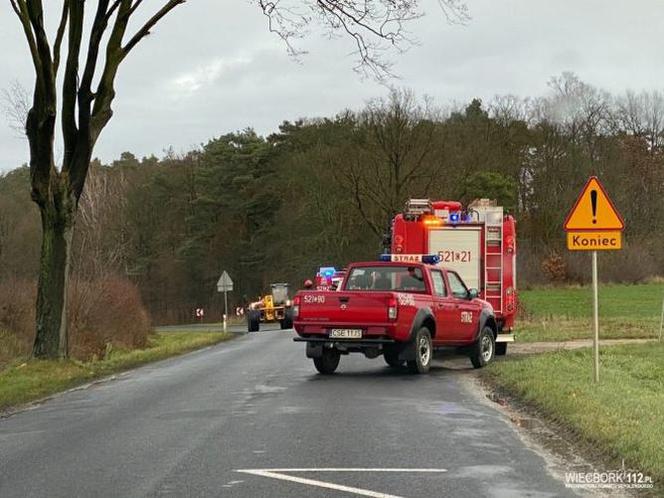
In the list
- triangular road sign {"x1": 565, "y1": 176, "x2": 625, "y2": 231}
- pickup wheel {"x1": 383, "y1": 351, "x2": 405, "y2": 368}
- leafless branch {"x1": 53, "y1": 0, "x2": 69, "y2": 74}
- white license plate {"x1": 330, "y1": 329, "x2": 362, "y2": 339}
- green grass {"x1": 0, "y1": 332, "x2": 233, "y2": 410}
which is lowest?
green grass {"x1": 0, "y1": 332, "x2": 233, "y2": 410}

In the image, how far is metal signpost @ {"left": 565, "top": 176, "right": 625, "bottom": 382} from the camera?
11695 millimetres

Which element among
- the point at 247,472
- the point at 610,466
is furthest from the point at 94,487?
the point at 610,466

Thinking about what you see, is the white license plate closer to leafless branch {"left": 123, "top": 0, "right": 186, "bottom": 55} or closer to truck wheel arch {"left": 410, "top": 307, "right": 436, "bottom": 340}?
truck wheel arch {"left": 410, "top": 307, "right": 436, "bottom": 340}

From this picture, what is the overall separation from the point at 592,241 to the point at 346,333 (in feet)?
14.6

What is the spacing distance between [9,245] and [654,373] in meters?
61.1

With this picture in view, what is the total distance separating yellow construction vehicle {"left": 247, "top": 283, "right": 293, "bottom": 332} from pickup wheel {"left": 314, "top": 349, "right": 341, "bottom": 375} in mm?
28015

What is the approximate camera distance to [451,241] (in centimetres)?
2008

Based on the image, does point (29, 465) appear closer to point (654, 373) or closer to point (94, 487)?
point (94, 487)

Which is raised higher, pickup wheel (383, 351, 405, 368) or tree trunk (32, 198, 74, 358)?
tree trunk (32, 198, 74, 358)

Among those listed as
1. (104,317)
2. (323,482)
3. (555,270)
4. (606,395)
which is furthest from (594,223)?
(555,270)

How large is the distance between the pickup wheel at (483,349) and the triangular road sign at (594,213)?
5025 mm

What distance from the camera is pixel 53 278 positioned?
18.2 m

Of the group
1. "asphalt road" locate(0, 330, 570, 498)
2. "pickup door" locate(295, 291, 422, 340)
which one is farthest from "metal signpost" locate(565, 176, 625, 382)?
"pickup door" locate(295, 291, 422, 340)

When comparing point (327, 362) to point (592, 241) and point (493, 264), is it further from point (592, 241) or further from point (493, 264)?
point (493, 264)
